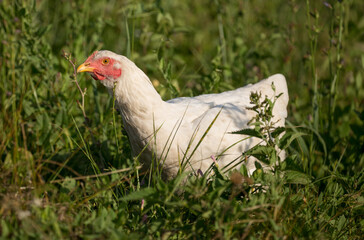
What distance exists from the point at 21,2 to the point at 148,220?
7.43 feet

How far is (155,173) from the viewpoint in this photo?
2967mm

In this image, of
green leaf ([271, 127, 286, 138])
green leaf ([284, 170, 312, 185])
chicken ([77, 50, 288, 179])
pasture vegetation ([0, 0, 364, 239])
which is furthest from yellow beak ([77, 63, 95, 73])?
→ green leaf ([284, 170, 312, 185])

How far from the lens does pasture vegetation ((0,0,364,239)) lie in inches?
94.8

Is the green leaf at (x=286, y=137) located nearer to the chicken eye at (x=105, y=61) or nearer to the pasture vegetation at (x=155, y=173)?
the pasture vegetation at (x=155, y=173)

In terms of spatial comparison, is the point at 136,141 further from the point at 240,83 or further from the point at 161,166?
the point at 240,83

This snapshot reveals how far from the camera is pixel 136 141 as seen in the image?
318 cm

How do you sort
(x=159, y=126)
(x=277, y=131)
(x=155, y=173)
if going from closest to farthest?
(x=277, y=131)
(x=155, y=173)
(x=159, y=126)

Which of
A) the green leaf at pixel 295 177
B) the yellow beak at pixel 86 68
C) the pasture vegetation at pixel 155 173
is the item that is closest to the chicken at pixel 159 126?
the yellow beak at pixel 86 68

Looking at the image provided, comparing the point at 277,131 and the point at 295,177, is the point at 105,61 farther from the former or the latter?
the point at 295,177

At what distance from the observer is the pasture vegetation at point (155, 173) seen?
2408 millimetres

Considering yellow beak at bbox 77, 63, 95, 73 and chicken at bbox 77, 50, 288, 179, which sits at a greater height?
yellow beak at bbox 77, 63, 95, 73

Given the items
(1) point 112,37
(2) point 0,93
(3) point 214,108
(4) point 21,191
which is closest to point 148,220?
(4) point 21,191

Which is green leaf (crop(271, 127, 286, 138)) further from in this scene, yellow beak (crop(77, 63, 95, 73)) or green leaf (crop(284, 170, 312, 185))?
yellow beak (crop(77, 63, 95, 73))

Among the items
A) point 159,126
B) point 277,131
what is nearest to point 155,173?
point 159,126
